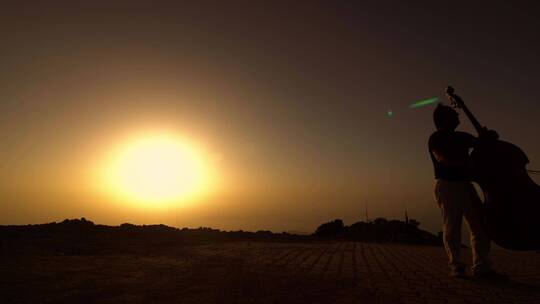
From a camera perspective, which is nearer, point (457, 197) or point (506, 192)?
point (506, 192)

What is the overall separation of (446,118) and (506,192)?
4.53 ft

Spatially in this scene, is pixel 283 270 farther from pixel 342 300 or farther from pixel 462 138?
pixel 462 138

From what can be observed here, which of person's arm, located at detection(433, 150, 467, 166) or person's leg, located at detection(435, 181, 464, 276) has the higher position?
person's arm, located at detection(433, 150, 467, 166)

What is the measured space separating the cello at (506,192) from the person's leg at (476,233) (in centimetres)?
31

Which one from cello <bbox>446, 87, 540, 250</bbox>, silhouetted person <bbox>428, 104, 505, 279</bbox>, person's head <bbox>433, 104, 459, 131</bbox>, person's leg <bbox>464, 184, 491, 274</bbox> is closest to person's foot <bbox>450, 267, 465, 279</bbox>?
silhouetted person <bbox>428, 104, 505, 279</bbox>

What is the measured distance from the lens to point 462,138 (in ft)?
16.9

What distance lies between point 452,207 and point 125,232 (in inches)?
492

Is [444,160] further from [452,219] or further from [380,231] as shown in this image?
[380,231]

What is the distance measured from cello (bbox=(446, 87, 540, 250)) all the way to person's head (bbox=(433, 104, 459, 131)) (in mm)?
542

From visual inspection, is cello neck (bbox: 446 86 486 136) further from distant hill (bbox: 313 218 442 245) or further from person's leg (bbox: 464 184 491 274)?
distant hill (bbox: 313 218 442 245)

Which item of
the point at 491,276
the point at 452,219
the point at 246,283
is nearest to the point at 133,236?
the point at 246,283

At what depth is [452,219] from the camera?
16.9 ft

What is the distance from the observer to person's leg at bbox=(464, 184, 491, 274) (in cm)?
491

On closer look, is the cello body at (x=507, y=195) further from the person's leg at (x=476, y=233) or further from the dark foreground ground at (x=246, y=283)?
the dark foreground ground at (x=246, y=283)
